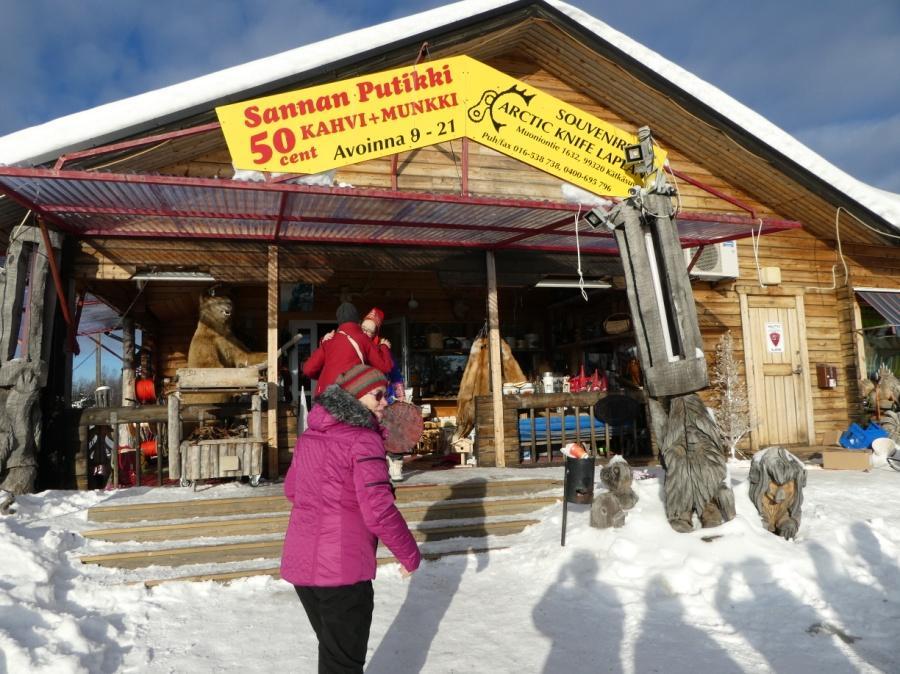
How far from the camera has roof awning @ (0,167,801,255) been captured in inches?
234

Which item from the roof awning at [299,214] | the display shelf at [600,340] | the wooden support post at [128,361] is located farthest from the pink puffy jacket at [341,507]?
the wooden support post at [128,361]

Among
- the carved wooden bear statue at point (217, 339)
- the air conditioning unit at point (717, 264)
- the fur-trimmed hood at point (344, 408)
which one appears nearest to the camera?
the fur-trimmed hood at point (344, 408)

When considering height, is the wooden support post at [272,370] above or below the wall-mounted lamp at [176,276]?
below

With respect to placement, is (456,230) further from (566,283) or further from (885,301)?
(885,301)

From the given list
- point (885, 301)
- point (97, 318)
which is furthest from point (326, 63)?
point (885, 301)

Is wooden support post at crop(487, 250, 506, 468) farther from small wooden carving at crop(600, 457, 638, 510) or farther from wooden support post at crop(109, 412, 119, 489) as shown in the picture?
wooden support post at crop(109, 412, 119, 489)

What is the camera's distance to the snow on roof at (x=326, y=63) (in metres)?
6.39

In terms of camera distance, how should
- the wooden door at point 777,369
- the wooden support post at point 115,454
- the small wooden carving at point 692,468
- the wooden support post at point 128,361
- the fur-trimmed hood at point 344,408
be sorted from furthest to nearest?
the wooden door at point 777,369 → the wooden support post at point 128,361 → the wooden support post at point 115,454 → the small wooden carving at point 692,468 → the fur-trimmed hood at point 344,408

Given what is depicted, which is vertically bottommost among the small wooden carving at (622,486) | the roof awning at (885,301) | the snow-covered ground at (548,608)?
the snow-covered ground at (548,608)

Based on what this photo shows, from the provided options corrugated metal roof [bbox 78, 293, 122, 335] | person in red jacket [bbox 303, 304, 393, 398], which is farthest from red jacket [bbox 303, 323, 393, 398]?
corrugated metal roof [bbox 78, 293, 122, 335]

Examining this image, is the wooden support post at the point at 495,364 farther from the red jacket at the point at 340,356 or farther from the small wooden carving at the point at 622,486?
the small wooden carving at the point at 622,486

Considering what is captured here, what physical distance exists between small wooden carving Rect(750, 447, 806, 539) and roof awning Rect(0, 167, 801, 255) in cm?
331

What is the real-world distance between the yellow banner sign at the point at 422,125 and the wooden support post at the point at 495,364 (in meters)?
2.13

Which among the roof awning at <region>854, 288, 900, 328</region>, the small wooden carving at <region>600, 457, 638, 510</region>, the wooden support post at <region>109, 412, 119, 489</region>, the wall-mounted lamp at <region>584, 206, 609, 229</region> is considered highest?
the wall-mounted lamp at <region>584, 206, 609, 229</region>
